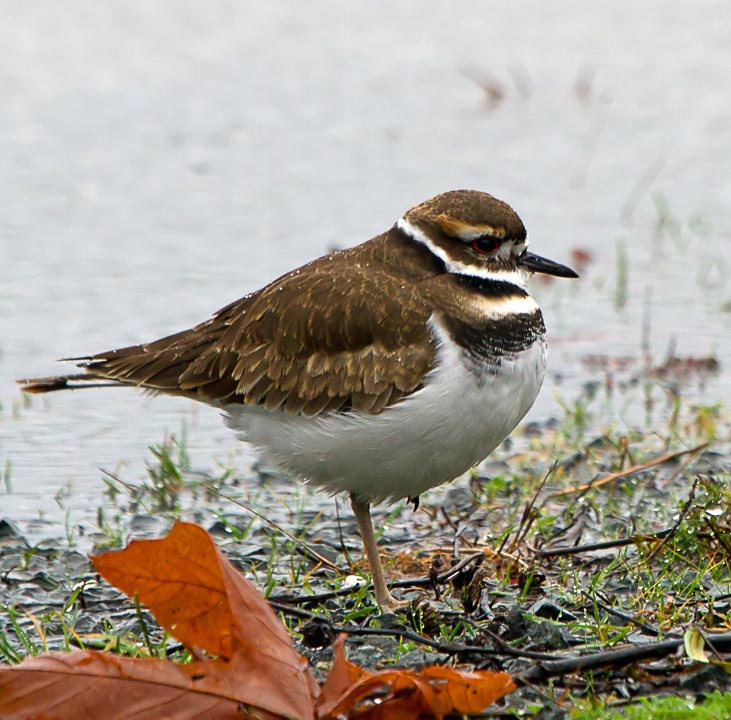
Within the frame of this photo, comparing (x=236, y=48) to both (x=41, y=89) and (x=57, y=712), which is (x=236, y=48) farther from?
(x=57, y=712)

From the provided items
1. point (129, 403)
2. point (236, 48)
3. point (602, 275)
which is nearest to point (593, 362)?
point (602, 275)

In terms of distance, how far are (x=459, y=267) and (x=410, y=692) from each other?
191 cm

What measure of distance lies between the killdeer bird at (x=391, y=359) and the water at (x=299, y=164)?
1.46 metres

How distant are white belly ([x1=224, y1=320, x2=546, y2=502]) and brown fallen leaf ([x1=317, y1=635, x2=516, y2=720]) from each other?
1.17 metres

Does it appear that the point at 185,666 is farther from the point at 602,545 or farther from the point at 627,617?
the point at 602,545

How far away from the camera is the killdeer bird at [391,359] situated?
203 inches

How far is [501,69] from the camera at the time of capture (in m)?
12.6

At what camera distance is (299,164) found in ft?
36.2

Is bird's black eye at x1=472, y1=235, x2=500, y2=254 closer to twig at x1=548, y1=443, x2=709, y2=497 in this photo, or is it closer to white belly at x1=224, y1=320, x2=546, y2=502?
white belly at x1=224, y1=320, x2=546, y2=502

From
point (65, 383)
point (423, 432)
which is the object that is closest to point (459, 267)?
point (423, 432)

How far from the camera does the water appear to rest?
859 cm

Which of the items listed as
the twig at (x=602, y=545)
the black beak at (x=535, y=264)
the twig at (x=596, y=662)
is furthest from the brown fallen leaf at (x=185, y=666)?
the black beak at (x=535, y=264)

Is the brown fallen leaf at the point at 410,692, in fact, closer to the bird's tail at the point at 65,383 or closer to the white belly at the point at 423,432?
the white belly at the point at 423,432

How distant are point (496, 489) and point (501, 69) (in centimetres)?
650
